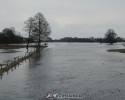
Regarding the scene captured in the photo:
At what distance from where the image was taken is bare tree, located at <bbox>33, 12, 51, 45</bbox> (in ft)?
355

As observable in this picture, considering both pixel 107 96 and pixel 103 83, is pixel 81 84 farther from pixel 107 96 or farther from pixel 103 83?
pixel 107 96

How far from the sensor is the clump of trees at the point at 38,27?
355 ft

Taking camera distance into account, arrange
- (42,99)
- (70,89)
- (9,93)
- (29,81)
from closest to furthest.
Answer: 1. (42,99)
2. (9,93)
3. (70,89)
4. (29,81)

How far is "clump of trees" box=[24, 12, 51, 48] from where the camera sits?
355 ft

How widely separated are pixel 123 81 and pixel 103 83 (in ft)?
6.80

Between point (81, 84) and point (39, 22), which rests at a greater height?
point (39, 22)

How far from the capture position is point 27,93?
2066 centimetres

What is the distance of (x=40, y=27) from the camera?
109 m

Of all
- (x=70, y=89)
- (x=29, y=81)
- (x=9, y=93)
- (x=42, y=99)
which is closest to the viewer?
(x=42, y=99)

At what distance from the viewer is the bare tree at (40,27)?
10825cm

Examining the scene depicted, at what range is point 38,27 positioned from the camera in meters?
109

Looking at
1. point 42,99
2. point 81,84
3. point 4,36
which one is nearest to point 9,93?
point 42,99

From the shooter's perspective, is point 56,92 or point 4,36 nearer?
point 56,92

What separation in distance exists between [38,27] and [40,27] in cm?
73
